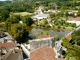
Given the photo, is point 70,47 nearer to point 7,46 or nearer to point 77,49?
point 77,49

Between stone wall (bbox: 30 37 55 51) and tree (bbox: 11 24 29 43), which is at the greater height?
stone wall (bbox: 30 37 55 51)

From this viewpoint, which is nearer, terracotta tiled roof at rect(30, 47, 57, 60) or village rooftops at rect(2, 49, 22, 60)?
terracotta tiled roof at rect(30, 47, 57, 60)

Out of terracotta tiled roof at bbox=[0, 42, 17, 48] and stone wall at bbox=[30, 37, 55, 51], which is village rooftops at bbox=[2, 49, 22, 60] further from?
terracotta tiled roof at bbox=[0, 42, 17, 48]

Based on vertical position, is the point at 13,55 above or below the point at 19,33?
above

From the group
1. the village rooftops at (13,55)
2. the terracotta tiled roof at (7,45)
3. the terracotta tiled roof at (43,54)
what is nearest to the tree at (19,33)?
the terracotta tiled roof at (7,45)

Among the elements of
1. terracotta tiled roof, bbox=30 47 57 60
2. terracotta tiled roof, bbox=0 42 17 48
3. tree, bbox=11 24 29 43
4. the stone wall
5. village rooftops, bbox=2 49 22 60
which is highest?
terracotta tiled roof, bbox=30 47 57 60

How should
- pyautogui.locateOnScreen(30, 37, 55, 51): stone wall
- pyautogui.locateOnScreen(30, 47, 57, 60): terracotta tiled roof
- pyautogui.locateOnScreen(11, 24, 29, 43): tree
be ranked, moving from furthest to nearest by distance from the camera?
pyautogui.locateOnScreen(11, 24, 29, 43): tree → pyautogui.locateOnScreen(30, 37, 55, 51): stone wall → pyautogui.locateOnScreen(30, 47, 57, 60): terracotta tiled roof

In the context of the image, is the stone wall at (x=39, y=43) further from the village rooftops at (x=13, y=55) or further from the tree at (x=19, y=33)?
the tree at (x=19, y=33)

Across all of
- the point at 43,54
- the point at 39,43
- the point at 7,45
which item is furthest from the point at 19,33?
the point at 43,54

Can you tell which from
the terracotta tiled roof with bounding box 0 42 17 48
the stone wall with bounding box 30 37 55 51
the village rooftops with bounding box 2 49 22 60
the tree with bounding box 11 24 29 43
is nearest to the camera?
the village rooftops with bounding box 2 49 22 60

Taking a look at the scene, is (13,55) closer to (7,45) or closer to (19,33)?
(7,45)

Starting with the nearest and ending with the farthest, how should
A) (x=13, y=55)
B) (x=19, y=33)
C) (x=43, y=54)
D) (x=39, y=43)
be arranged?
(x=43, y=54)
(x=13, y=55)
(x=39, y=43)
(x=19, y=33)

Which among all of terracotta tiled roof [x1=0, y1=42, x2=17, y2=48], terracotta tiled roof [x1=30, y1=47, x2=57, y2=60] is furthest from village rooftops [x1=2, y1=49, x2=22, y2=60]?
terracotta tiled roof [x1=0, y1=42, x2=17, y2=48]
